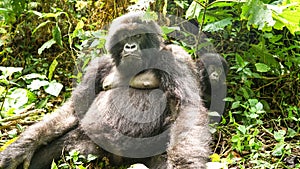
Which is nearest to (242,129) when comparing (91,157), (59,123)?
(91,157)

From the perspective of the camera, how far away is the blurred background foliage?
3674 mm

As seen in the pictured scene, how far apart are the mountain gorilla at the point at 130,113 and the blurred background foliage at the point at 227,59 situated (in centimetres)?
18

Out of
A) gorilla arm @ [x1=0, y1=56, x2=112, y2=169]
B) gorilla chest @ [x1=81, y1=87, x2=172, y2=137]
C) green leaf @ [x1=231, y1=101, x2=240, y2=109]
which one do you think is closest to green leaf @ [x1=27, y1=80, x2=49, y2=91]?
gorilla arm @ [x1=0, y1=56, x2=112, y2=169]

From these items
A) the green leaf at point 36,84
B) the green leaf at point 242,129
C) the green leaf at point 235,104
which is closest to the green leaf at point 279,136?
the green leaf at point 242,129

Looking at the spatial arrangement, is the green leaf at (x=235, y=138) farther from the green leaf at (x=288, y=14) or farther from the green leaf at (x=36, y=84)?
the green leaf at (x=36, y=84)

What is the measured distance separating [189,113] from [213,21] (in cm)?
147

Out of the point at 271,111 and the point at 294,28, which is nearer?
the point at 294,28

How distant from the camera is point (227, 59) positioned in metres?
4.81

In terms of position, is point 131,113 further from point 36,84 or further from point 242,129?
point 36,84

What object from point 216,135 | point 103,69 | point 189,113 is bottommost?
point 216,135

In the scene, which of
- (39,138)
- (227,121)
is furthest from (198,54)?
(39,138)

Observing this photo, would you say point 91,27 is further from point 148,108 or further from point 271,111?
point 271,111

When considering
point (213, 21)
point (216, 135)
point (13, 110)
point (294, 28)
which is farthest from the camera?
point (213, 21)

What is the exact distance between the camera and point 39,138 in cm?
377
